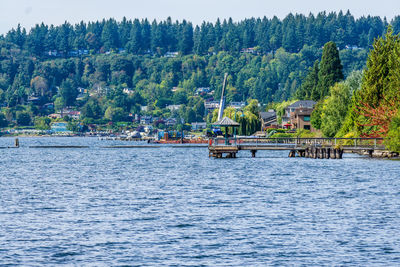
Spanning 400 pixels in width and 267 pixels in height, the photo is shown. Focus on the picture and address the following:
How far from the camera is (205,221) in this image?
41500mm

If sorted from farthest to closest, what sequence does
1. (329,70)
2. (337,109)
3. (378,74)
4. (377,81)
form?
(329,70)
(337,109)
(377,81)
(378,74)

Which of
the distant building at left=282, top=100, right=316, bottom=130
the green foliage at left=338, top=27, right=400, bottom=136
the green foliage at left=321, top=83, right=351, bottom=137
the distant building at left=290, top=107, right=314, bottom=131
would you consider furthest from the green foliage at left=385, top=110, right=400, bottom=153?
the distant building at left=282, top=100, right=316, bottom=130

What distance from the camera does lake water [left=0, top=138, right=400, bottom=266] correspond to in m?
32.2

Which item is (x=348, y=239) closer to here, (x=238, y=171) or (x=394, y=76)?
(x=238, y=171)

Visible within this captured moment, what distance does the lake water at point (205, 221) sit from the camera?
32.2m

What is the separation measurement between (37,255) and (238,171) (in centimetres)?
5111

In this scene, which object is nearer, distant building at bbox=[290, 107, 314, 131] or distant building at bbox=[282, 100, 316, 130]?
distant building at bbox=[290, 107, 314, 131]

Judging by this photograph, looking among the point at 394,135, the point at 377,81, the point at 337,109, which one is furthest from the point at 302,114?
the point at 394,135

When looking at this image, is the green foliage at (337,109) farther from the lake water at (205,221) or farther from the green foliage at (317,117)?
the lake water at (205,221)

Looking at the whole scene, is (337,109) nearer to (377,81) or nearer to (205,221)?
(377,81)

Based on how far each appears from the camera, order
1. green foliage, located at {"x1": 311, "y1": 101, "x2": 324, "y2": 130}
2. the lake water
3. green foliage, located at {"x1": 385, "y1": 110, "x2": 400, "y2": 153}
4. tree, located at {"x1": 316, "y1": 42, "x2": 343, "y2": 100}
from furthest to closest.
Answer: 1. tree, located at {"x1": 316, "y1": 42, "x2": 343, "y2": 100}
2. green foliage, located at {"x1": 311, "y1": 101, "x2": 324, "y2": 130}
3. green foliage, located at {"x1": 385, "y1": 110, "x2": 400, "y2": 153}
4. the lake water

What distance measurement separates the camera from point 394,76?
316ft

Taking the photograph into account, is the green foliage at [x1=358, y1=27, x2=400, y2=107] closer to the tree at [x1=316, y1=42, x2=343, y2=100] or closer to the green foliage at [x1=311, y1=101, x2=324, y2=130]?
the green foliage at [x1=311, y1=101, x2=324, y2=130]

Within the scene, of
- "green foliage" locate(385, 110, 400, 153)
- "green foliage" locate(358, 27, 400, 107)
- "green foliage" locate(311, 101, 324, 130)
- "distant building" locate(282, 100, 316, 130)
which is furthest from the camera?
"distant building" locate(282, 100, 316, 130)
